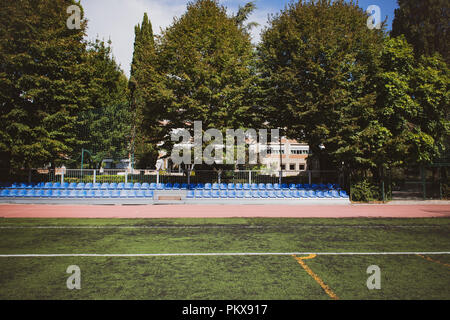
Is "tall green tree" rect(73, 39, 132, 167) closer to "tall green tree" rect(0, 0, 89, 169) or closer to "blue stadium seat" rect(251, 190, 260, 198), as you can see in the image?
"tall green tree" rect(0, 0, 89, 169)

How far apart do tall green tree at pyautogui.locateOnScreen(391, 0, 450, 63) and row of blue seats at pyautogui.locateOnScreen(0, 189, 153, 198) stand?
30.8 m

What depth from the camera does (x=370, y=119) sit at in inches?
725

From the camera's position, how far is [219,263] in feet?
21.1

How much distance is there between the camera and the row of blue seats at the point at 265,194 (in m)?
18.5

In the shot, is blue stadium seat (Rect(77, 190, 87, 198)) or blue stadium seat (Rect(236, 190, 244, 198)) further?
blue stadium seat (Rect(236, 190, 244, 198))

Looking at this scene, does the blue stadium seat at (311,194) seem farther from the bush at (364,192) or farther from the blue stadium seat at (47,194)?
the blue stadium seat at (47,194)

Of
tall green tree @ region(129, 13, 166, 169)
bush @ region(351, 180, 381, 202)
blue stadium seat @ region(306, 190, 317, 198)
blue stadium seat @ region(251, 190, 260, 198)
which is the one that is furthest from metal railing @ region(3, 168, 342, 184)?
tall green tree @ region(129, 13, 166, 169)

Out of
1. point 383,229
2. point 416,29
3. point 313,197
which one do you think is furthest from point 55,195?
point 416,29

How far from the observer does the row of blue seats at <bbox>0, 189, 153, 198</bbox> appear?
1770 centimetres

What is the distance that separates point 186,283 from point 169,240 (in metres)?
3.71

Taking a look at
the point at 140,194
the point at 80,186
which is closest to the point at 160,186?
the point at 140,194

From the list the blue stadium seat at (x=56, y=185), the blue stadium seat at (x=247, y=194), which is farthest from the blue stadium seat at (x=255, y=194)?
the blue stadium seat at (x=56, y=185)
